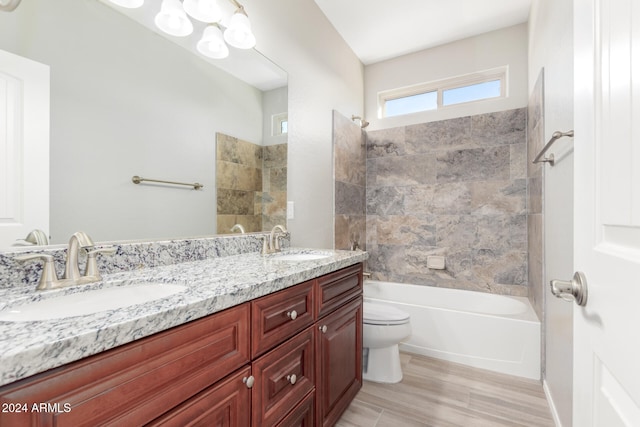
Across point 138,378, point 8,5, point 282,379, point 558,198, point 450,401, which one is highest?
point 8,5

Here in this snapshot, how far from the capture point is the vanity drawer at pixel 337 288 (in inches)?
50.4

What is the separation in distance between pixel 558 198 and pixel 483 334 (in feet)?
3.66

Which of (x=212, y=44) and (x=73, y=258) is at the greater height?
(x=212, y=44)

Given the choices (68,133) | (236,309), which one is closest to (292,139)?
(68,133)

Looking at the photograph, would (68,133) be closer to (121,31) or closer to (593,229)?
(121,31)

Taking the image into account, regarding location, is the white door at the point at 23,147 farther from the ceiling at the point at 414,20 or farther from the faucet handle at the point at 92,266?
the ceiling at the point at 414,20

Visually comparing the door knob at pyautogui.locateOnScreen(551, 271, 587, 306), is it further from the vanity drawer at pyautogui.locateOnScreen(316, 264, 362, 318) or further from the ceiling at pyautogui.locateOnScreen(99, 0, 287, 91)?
the ceiling at pyautogui.locateOnScreen(99, 0, 287, 91)

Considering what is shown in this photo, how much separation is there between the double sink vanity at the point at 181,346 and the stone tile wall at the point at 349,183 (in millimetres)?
1313

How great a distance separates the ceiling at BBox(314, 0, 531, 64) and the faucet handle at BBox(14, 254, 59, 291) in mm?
2433

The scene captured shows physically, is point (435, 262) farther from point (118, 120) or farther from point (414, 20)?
point (118, 120)

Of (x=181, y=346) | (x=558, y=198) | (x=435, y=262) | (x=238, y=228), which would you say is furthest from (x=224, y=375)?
(x=435, y=262)

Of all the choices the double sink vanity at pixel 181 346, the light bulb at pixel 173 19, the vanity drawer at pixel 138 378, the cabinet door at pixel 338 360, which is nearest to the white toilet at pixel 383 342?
the cabinet door at pixel 338 360

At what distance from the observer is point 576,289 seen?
0.62m

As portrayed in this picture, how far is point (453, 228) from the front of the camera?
2852mm
